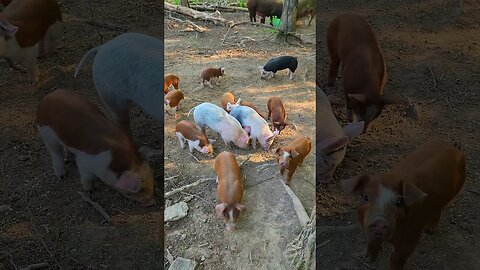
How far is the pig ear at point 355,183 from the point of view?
4.82 feet

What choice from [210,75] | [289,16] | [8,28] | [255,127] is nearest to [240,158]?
[255,127]

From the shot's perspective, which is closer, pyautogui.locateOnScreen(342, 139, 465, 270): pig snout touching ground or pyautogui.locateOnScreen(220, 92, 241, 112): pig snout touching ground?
pyautogui.locateOnScreen(342, 139, 465, 270): pig snout touching ground

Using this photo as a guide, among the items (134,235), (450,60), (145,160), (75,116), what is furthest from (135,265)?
(450,60)

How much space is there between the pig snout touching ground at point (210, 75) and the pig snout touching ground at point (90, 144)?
0.65 metres

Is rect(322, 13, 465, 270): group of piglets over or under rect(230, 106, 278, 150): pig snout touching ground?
over

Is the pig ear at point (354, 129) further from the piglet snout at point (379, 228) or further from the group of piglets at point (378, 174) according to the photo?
the piglet snout at point (379, 228)

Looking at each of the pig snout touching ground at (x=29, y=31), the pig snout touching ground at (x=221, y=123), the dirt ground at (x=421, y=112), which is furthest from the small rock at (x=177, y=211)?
the pig snout touching ground at (x=29, y=31)

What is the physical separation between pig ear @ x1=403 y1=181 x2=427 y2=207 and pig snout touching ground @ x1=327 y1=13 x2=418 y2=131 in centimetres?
22

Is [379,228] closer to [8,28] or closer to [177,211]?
[177,211]

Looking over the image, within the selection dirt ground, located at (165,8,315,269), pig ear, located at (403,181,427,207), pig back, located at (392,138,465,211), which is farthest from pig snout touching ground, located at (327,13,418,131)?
dirt ground, located at (165,8,315,269)

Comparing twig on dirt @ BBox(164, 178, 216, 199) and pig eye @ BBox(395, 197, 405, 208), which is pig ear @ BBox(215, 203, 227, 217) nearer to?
twig on dirt @ BBox(164, 178, 216, 199)

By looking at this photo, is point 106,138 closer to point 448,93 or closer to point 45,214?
point 45,214

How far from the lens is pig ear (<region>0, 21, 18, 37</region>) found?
1520 millimetres

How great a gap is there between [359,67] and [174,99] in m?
0.78
